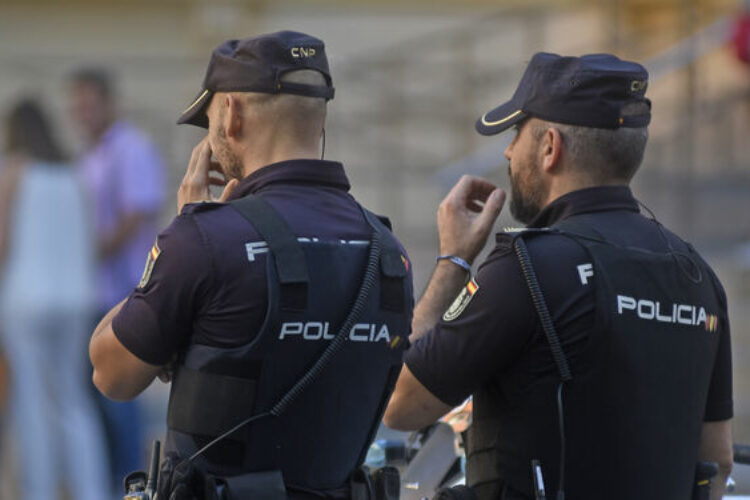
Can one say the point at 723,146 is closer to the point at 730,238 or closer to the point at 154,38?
the point at 730,238

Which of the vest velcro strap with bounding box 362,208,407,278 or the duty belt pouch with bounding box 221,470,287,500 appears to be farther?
the vest velcro strap with bounding box 362,208,407,278

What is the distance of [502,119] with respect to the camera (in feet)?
10.5

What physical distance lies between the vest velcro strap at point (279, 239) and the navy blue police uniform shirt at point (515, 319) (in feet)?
1.19

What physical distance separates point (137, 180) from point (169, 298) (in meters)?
4.17

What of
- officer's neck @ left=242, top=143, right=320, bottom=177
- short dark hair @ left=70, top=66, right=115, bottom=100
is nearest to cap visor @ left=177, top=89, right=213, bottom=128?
officer's neck @ left=242, top=143, right=320, bottom=177

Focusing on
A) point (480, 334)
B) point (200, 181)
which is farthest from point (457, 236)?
point (200, 181)

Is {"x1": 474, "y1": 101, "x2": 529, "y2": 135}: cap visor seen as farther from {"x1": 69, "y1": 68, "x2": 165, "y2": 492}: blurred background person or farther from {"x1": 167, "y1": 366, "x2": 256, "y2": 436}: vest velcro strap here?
{"x1": 69, "y1": 68, "x2": 165, "y2": 492}: blurred background person

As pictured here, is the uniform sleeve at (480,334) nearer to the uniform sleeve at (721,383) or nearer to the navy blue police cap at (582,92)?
the navy blue police cap at (582,92)

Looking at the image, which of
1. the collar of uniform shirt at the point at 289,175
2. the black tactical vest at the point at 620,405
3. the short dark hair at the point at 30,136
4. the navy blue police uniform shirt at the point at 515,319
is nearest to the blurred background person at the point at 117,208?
the short dark hair at the point at 30,136

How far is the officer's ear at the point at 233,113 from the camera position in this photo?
3002 millimetres

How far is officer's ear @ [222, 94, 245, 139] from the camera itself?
9.85ft

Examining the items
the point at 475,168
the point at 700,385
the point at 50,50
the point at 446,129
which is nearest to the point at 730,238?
the point at 475,168

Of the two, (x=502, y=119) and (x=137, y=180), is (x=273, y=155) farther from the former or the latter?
(x=137, y=180)

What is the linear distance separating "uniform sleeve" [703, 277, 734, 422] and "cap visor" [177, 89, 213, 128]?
121 cm
